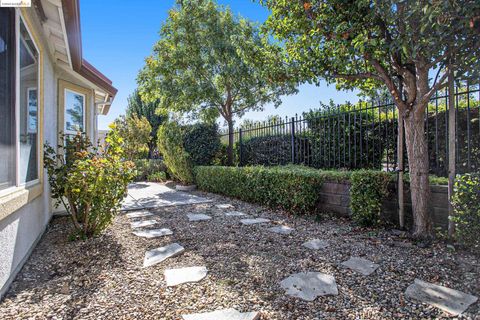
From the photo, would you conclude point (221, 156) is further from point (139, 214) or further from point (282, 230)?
Result: point (282, 230)

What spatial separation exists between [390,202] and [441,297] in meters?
2.32

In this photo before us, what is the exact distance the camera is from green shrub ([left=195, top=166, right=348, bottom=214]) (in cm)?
529

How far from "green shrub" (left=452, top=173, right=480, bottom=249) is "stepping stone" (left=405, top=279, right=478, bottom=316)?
107cm

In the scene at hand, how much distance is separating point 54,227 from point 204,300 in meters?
3.65

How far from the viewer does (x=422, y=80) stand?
12.1 ft

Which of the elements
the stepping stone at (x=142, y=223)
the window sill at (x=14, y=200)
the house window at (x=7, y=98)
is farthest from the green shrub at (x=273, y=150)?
the house window at (x=7, y=98)

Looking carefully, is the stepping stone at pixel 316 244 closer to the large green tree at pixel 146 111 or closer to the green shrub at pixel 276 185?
the green shrub at pixel 276 185

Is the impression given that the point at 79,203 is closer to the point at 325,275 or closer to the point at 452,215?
the point at 325,275

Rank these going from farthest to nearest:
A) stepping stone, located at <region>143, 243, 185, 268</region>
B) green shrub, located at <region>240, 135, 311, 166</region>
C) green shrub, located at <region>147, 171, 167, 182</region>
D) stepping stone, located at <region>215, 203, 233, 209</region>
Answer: green shrub, located at <region>147, 171, 167, 182</region> < green shrub, located at <region>240, 135, 311, 166</region> < stepping stone, located at <region>215, 203, 233, 209</region> < stepping stone, located at <region>143, 243, 185, 268</region>

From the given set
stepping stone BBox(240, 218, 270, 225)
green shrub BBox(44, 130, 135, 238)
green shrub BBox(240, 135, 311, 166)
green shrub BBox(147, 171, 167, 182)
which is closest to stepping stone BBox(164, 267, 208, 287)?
green shrub BBox(44, 130, 135, 238)

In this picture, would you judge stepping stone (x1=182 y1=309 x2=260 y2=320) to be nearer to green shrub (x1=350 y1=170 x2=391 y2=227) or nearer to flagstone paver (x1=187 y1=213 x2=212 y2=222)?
green shrub (x1=350 y1=170 x2=391 y2=227)

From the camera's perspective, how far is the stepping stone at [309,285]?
238cm

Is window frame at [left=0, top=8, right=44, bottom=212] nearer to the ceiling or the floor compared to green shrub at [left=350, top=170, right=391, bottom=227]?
nearer to the ceiling

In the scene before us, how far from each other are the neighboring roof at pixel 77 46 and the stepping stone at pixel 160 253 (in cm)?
291
